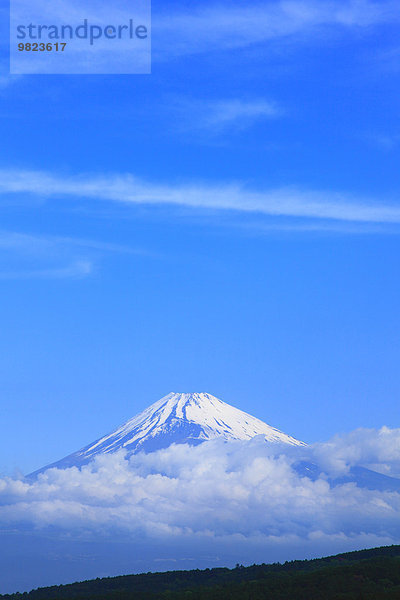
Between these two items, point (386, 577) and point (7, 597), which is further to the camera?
point (7, 597)

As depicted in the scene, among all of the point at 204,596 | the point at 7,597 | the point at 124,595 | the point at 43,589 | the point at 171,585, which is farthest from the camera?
the point at 43,589

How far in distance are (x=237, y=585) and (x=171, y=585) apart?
20136 mm

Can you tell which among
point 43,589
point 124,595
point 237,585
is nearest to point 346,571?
point 237,585

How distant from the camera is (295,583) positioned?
7931cm

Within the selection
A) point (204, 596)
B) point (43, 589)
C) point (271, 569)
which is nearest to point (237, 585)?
point (204, 596)

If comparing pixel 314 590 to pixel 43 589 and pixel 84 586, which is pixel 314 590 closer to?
pixel 84 586

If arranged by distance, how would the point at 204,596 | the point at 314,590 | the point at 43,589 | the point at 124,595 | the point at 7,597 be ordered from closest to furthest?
1. the point at 314,590
2. the point at 204,596
3. the point at 124,595
4. the point at 7,597
5. the point at 43,589

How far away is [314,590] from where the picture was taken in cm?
7500

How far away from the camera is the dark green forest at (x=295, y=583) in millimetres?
73562

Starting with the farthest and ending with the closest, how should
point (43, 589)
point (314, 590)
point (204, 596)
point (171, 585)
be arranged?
1. point (43, 589)
2. point (171, 585)
3. point (204, 596)
4. point (314, 590)

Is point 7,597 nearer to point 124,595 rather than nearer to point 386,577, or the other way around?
point 124,595

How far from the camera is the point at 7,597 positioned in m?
110

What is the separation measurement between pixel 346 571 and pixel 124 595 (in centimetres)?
2789

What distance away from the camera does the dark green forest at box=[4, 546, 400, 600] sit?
73.6 metres
